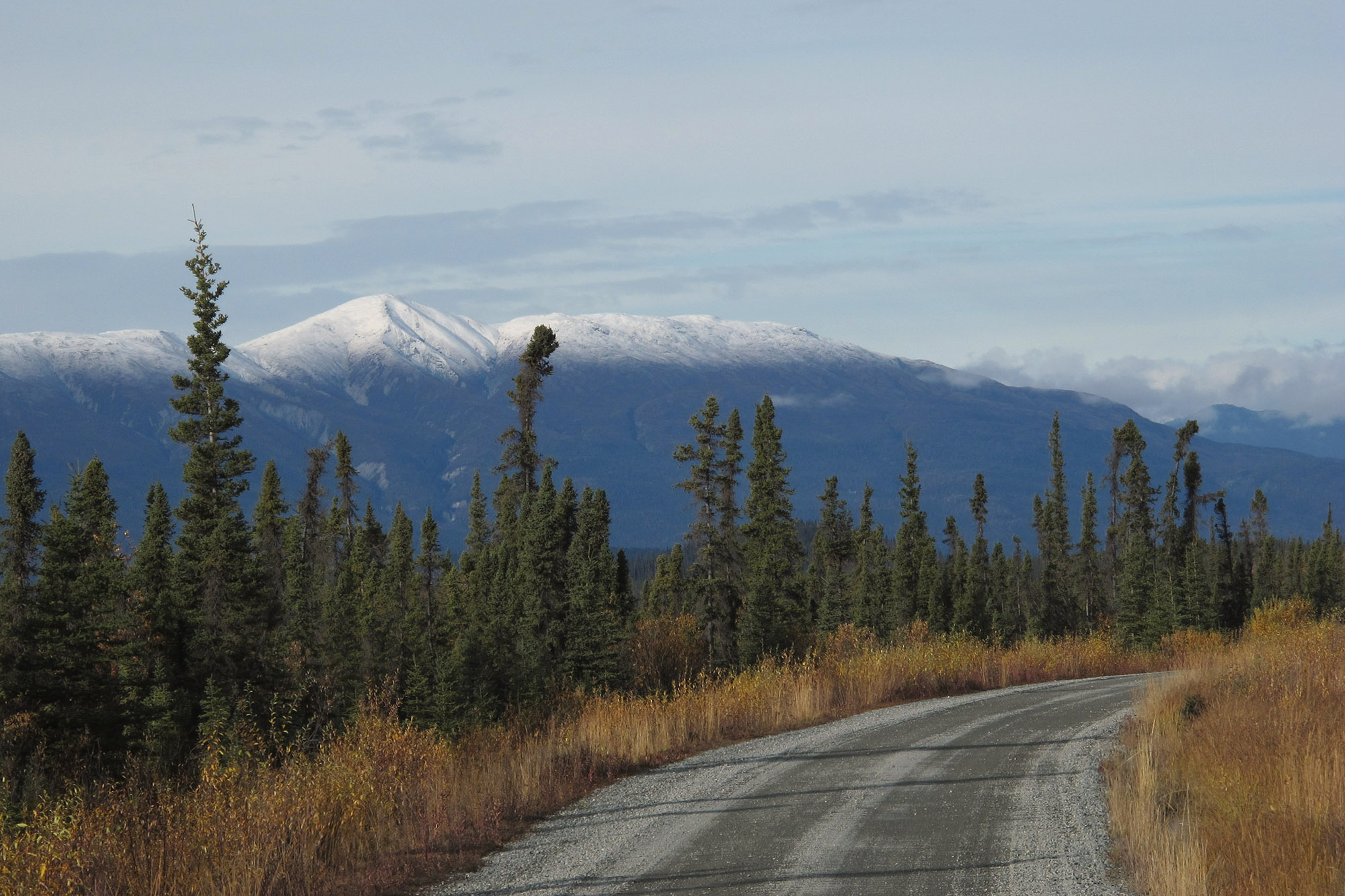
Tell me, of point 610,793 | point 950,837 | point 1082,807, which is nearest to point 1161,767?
point 1082,807

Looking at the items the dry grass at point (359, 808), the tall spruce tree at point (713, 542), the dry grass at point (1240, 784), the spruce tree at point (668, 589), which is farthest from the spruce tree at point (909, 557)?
the dry grass at point (359, 808)

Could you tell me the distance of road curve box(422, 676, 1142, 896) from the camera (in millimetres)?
9664

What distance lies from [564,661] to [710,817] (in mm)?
20983

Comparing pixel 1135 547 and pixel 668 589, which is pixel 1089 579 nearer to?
pixel 1135 547

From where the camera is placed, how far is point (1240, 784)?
1171cm

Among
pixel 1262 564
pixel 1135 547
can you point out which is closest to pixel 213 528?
pixel 1135 547

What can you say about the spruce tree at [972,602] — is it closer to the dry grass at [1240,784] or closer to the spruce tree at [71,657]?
the dry grass at [1240,784]

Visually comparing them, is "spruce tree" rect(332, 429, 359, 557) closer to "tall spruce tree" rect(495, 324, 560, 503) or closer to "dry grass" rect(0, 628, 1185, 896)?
"tall spruce tree" rect(495, 324, 560, 503)

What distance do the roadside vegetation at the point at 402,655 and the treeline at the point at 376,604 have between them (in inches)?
5.5

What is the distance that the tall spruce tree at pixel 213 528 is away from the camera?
3444 centimetres

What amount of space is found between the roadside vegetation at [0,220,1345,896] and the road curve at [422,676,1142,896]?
3.18 feet

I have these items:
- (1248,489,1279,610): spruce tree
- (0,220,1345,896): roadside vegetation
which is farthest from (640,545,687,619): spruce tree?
(1248,489,1279,610): spruce tree

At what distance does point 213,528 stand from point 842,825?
3534 cm

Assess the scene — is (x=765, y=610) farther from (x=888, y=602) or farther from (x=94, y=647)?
(x=888, y=602)
